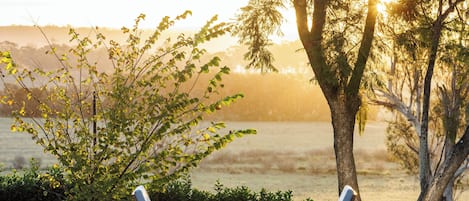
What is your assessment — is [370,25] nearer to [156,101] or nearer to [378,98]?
[156,101]

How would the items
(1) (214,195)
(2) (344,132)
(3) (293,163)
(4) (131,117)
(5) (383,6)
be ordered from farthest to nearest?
(3) (293,163) → (5) (383,6) → (2) (344,132) → (1) (214,195) → (4) (131,117)

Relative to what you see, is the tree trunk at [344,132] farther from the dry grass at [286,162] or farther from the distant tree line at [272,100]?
the distant tree line at [272,100]

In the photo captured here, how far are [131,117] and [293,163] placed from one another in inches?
1302

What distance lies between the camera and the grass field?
34.2 metres

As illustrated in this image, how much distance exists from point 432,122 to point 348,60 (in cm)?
918

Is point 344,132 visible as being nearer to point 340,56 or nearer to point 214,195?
point 340,56

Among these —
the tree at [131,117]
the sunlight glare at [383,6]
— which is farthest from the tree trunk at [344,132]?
the tree at [131,117]

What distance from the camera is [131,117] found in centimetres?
757

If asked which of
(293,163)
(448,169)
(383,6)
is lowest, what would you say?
(293,163)

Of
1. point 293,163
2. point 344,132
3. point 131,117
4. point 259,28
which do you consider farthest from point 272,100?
point 131,117

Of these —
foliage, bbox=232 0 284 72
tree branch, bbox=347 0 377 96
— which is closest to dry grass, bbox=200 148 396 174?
foliage, bbox=232 0 284 72

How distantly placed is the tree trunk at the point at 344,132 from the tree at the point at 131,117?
15.2 ft

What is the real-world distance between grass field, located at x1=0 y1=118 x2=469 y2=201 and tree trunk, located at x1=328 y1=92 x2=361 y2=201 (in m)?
19.6

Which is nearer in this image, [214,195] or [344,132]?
[214,195]
